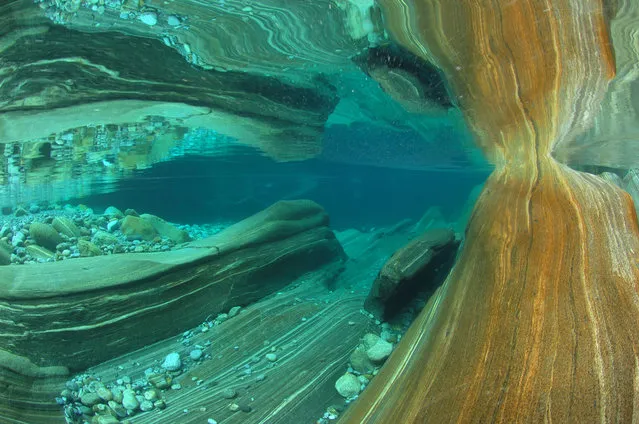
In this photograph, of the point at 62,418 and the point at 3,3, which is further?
the point at 3,3

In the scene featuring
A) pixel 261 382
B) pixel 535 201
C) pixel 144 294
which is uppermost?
pixel 535 201

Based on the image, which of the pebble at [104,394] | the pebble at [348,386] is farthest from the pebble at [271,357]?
the pebble at [104,394]

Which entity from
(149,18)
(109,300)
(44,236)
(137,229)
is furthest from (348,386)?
(44,236)

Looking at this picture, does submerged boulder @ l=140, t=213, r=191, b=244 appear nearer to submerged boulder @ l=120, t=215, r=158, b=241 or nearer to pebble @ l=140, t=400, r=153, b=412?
submerged boulder @ l=120, t=215, r=158, b=241

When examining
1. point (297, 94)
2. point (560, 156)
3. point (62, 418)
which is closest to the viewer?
point (62, 418)

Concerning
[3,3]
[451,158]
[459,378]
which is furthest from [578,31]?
[451,158]

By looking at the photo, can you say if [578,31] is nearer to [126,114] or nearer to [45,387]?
[45,387]
